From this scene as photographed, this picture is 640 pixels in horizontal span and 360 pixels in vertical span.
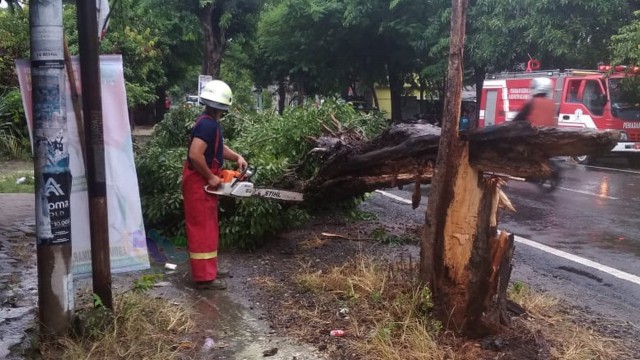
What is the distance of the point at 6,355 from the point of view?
3.83 m

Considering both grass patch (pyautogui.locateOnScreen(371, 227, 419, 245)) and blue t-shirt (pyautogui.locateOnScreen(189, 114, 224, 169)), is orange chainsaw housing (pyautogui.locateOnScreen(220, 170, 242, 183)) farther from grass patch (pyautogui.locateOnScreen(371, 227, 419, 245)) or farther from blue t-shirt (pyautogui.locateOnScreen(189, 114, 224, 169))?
grass patch (pyautogui.locateOnScreen(371, 227, 419, 245))

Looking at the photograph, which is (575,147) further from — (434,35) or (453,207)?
(434,35)

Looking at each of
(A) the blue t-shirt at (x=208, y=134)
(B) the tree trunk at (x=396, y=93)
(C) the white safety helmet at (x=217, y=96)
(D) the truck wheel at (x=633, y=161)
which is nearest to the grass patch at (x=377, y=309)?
(A) the blue t-shirt at (x=208, y=134)

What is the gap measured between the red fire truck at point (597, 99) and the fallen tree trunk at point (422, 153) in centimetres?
1226

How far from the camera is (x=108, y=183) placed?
4.22 m

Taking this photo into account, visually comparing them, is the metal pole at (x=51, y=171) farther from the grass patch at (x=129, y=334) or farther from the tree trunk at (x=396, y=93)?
the tree trunk at (x=396, y=93)

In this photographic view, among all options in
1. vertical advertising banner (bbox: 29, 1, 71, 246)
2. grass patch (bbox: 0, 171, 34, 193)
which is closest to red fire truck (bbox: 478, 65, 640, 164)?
grass patch (bbox: 0, 171, 34, 193)

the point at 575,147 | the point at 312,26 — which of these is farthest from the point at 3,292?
the point at 312,26

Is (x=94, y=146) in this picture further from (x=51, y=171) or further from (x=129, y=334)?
(x=129, y=334)

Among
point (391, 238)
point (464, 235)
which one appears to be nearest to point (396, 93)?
point (391, 238)

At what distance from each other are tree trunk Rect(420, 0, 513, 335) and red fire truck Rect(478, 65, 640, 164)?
14.4 m

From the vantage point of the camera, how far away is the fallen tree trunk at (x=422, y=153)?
3.69 metres

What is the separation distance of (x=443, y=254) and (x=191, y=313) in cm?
191

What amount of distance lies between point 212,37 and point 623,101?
11747mm
